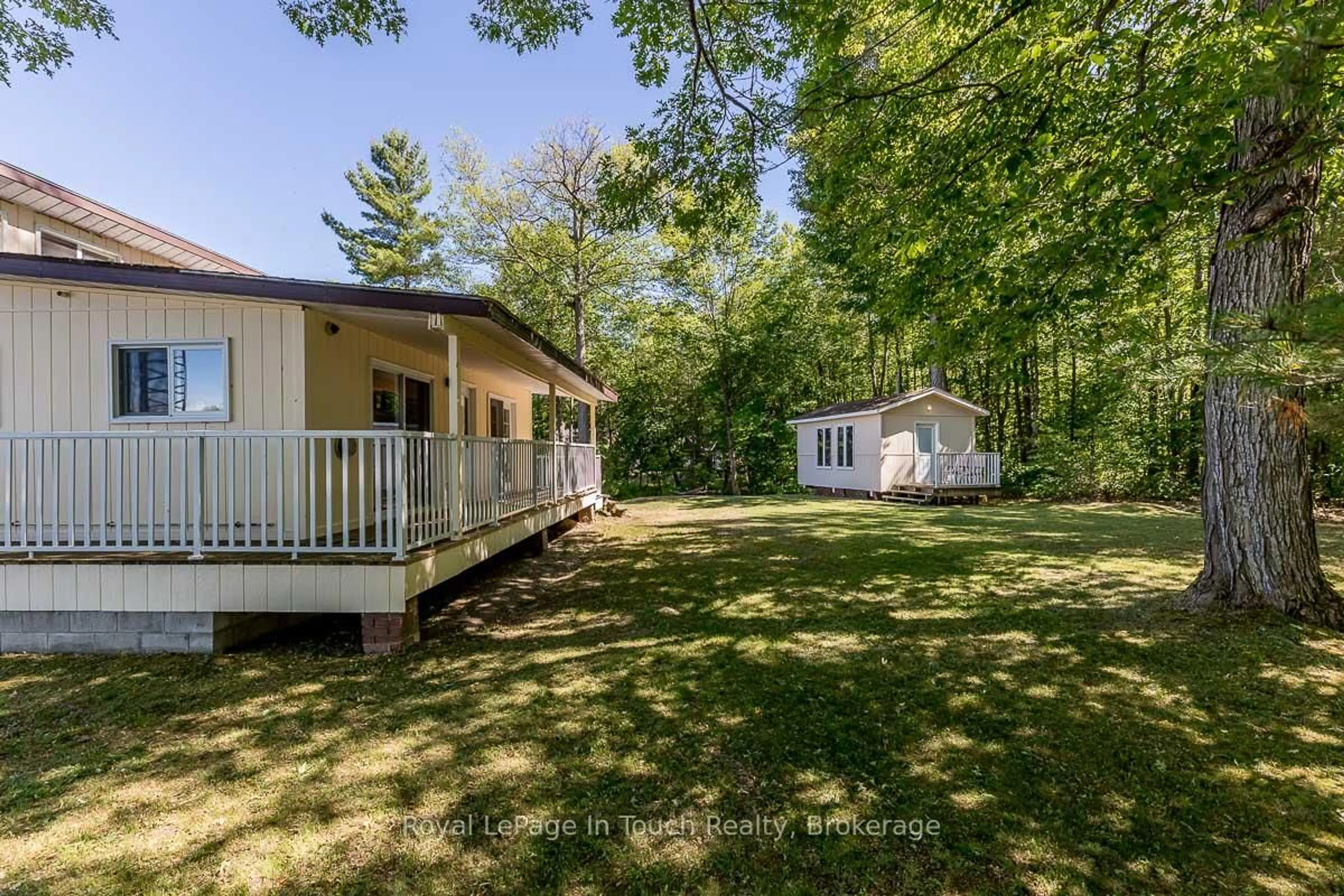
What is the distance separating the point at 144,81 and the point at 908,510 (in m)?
17.4

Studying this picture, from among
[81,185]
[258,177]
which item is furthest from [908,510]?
[258,177]

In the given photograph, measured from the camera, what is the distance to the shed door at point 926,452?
16.7 meters

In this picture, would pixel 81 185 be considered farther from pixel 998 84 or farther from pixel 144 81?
pixel 998 84

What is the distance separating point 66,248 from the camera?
8.30 m

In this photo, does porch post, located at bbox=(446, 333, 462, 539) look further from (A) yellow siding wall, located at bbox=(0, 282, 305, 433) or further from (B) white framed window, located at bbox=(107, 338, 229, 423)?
(B) white framed window, located at bbox=(107, 338, 229, 423)

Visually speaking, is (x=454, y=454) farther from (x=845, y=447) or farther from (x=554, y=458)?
(x=845, y=447)

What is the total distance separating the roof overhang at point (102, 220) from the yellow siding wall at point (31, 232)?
5cm

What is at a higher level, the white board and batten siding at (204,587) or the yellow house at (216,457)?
the yellow house at (216,457)

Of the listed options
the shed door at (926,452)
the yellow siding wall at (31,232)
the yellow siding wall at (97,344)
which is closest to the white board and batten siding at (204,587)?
the yellow siding wall at (97,344)

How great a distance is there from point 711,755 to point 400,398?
6.56m

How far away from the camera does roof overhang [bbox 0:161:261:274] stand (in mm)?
7176

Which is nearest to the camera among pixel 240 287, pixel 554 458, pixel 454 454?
pixel 240 287

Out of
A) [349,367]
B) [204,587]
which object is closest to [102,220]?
[349,367]

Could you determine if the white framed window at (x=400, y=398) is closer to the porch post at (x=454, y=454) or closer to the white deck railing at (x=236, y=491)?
the white deck railing at (x=236, y=491)
